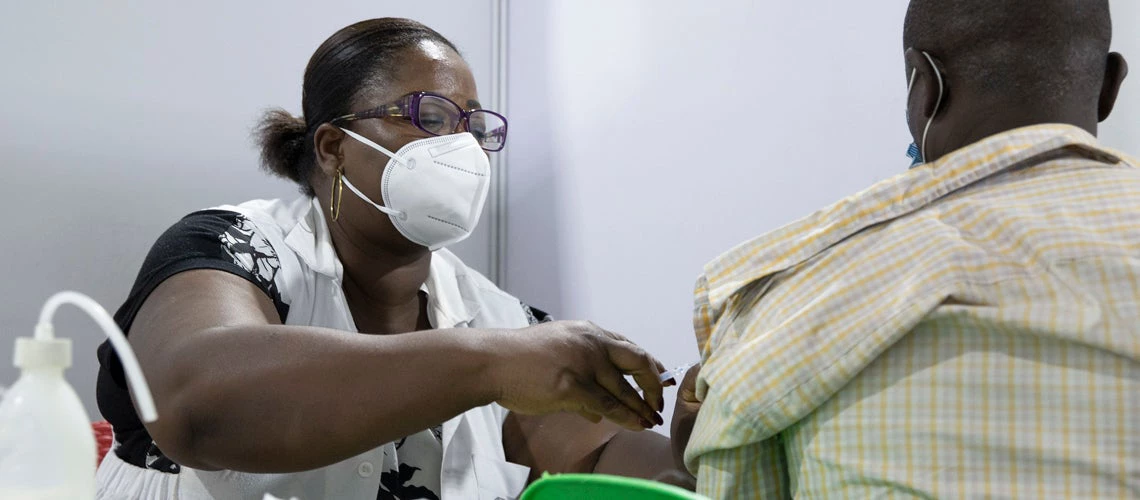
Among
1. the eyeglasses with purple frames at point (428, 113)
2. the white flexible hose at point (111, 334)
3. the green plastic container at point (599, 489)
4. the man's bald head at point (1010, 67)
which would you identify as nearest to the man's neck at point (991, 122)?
the man's bald head at point (1010, 67)

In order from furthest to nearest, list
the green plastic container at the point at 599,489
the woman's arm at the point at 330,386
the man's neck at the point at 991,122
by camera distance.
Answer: the woman's arm at the point at 330,386 < the man's neck at the point at 991,122 < the green plastic container at the point at 599,489

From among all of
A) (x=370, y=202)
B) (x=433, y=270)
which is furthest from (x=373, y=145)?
(x=433, y=270)

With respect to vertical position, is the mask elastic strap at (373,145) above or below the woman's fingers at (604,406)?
above

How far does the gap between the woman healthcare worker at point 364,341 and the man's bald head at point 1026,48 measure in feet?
1.63

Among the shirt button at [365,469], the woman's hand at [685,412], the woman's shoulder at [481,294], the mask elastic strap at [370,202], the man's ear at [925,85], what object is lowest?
the shirt button at [365,469]

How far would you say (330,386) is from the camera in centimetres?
110

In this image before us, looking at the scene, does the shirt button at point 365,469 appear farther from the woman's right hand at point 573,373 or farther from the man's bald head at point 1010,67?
the man's bald head at point 1010,67

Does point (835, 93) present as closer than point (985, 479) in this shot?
No

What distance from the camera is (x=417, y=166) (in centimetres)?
167

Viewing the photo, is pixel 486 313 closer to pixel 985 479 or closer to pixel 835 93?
Answer: pixel 835 93

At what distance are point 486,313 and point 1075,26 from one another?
3.87 ft

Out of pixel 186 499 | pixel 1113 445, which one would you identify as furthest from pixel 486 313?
pixel 1113 445

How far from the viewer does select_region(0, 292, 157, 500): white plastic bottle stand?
62cm

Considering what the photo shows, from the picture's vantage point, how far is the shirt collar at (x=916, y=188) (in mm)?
842
